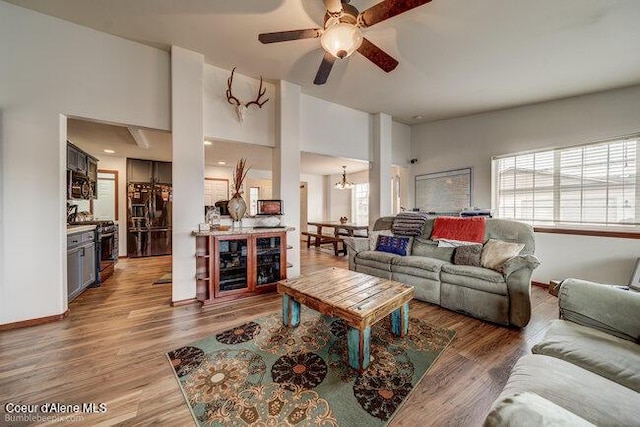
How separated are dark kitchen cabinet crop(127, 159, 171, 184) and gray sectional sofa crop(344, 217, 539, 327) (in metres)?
5.07

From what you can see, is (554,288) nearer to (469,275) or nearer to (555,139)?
(469,275)

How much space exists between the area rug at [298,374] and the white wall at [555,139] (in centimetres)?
261

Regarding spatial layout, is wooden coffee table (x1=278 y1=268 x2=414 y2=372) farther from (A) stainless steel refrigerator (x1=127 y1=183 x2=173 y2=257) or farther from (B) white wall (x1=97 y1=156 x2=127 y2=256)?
(B) white wall (x1=97 y1=156 x2=127 y2=256)

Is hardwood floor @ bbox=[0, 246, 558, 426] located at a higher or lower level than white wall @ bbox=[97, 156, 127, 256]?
lower

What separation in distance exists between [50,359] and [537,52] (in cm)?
529

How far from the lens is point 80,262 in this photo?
3021 mm

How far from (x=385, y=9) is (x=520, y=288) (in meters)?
2.59

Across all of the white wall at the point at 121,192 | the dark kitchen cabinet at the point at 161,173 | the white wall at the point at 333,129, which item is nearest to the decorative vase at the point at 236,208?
the white wall at the point at 333,129

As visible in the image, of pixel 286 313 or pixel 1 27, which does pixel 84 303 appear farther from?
pixel 1 27

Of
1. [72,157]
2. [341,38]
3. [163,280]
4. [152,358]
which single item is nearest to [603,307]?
[341,38]

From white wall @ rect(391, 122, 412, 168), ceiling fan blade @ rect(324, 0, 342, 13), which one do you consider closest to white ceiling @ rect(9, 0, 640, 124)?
ceiling fan blade @ rect(324, 0, 342, 13)

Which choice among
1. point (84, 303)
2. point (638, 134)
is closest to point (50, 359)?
point (84, 303)

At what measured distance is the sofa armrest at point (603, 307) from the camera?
1293mm

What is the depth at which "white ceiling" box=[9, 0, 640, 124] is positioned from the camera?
2186 millimetres
